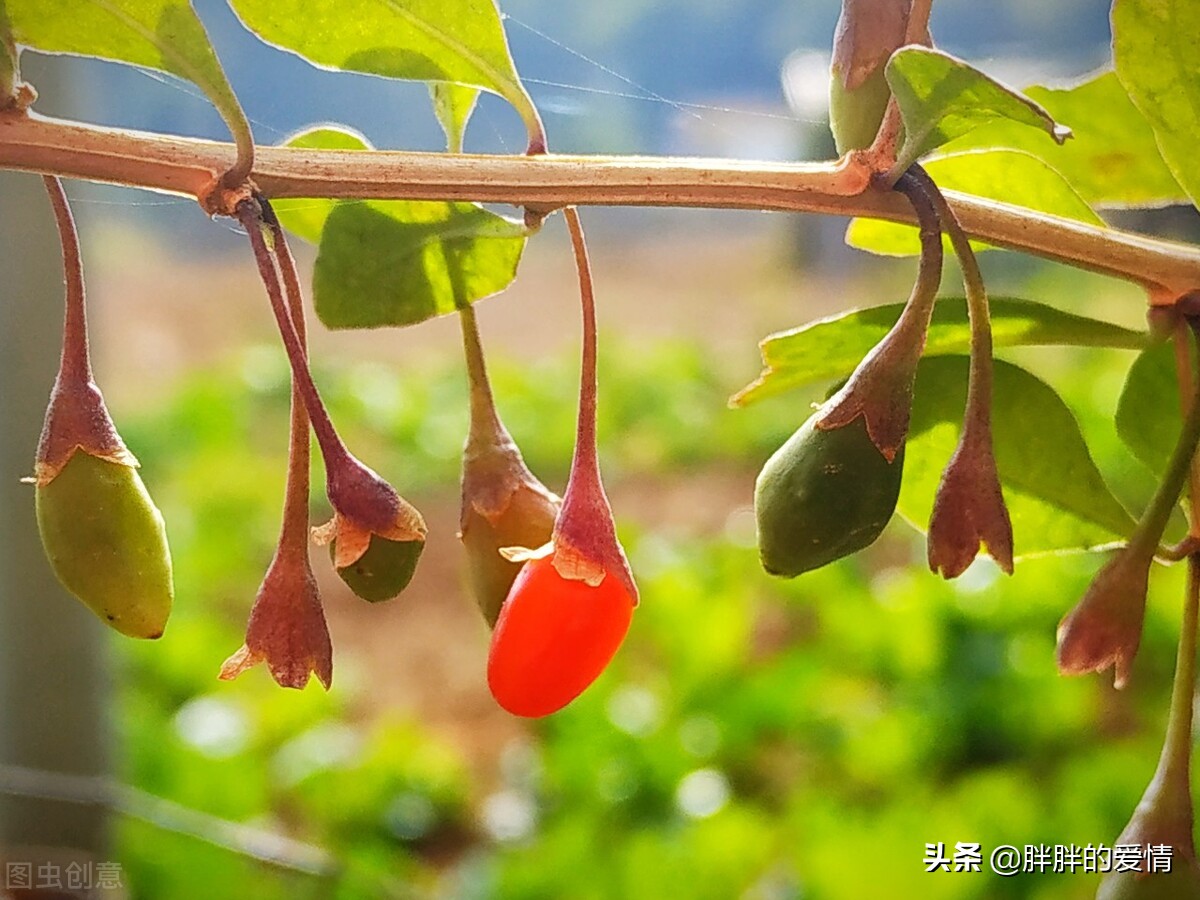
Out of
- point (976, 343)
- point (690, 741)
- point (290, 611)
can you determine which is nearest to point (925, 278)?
point (976, 343)

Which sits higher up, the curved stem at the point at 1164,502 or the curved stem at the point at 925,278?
the curved stem at the point at 925,278

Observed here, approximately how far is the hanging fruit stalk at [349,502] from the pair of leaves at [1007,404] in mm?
90

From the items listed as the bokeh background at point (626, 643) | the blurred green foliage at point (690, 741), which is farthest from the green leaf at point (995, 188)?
the blurred green foliage at point (690, 741)

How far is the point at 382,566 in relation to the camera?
0.64 ft

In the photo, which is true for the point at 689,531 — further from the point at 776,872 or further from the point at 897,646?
the point at 776,872

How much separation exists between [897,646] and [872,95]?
1.92ft

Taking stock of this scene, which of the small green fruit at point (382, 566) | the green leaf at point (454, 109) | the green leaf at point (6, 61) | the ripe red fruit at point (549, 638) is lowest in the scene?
the ripe red fruit at point (549, 638)

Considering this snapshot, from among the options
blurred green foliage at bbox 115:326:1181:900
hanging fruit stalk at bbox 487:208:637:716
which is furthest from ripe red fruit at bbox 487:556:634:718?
blurred green foliage at bbox 115:326:1181:900

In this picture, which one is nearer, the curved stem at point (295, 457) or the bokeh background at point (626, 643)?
the curved stem at point (295, 457)

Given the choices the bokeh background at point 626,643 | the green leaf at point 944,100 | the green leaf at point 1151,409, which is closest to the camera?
the green leaf at point 944,100

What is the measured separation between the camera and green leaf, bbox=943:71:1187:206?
292 millimetres

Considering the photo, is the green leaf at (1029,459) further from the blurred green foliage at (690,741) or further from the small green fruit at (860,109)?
the blurred green foliage at (690,741)

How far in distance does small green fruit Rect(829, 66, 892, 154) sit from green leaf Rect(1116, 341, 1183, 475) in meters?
0.10

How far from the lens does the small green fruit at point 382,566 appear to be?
194mm
